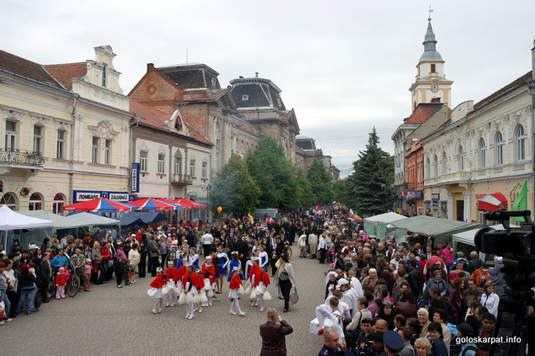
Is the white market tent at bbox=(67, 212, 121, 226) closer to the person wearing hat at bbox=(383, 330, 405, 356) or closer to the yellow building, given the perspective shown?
the yellow building

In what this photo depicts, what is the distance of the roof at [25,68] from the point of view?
2359cm

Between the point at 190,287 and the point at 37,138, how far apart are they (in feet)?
56.2

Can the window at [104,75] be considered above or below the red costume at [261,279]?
above

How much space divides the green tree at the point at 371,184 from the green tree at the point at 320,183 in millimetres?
39883

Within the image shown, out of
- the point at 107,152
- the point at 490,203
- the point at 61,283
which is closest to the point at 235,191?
the point at 107,152

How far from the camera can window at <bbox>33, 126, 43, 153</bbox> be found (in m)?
24.6

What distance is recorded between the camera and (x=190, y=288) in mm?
12633

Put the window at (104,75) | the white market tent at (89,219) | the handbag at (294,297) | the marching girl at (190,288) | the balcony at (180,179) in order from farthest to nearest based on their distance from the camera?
1. the balcony at (180,179)
2. the window at (104,75)
3. the white market tent at (89,219)
4. the handbag at (294,297)
5. the marching girl at (190,288)

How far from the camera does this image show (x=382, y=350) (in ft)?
20.7

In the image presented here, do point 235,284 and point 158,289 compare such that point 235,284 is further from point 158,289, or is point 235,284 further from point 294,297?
point 158,289

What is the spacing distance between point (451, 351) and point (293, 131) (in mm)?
75670

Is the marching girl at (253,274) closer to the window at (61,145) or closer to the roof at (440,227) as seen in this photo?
the roof at (440,227)

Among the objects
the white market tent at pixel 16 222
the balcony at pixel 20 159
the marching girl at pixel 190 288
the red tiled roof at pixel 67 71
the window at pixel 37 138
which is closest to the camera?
the marching girl at pixel 190 288

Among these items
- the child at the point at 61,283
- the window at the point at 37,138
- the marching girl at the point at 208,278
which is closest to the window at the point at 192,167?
the window at the point at 37,138
